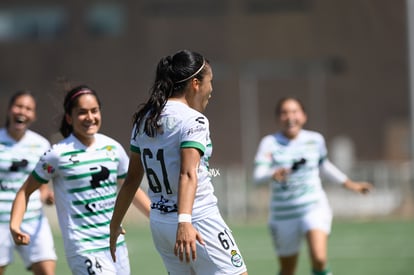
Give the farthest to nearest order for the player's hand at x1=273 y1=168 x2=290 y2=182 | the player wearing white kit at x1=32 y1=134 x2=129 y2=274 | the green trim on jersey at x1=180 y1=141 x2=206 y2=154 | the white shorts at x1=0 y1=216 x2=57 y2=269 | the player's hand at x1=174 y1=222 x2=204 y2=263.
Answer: the player's hand at x1=273 y1=168 x2=290 y2=182 < the white shorts at x1=0 y1=216 x2=57 y2=269 < the player wearing white kit at x1=32 y1=134 x2=129 y2=274 < the green trim on jersey at x1=180 y1=141 x2=206 y2=154 < the player's hand at x1=174 y1=222 x2=204 y2=263

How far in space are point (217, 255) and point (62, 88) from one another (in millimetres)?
2374

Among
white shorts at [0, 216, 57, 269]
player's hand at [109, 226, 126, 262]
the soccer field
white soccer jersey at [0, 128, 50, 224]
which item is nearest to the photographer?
player's hand at [109, 226, 126, 262]

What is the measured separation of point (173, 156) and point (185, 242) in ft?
1.83

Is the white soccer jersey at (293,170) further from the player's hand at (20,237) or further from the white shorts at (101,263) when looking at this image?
the player's hand at (20,237)

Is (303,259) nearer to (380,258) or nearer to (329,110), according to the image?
(380,258)

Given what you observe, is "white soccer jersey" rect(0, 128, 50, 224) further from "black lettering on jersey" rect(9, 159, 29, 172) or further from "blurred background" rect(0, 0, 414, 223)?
"blurred background" rect(0, 0, 414, 223)

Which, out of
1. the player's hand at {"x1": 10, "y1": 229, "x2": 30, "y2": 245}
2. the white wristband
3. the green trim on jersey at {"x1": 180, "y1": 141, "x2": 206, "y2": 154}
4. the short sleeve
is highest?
the short sleeve

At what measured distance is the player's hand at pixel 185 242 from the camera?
5387 millimetres

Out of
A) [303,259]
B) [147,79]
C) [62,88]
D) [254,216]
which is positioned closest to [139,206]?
[62,88]

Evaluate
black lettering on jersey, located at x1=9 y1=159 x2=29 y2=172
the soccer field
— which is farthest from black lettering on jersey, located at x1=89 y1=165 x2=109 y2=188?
the soccer field

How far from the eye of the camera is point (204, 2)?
1443 inches

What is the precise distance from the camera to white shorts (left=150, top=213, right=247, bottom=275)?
570 cm

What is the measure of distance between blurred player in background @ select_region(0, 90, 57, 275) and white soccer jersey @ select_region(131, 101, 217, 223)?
2829mm

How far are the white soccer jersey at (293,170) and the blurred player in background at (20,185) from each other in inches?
90.0
